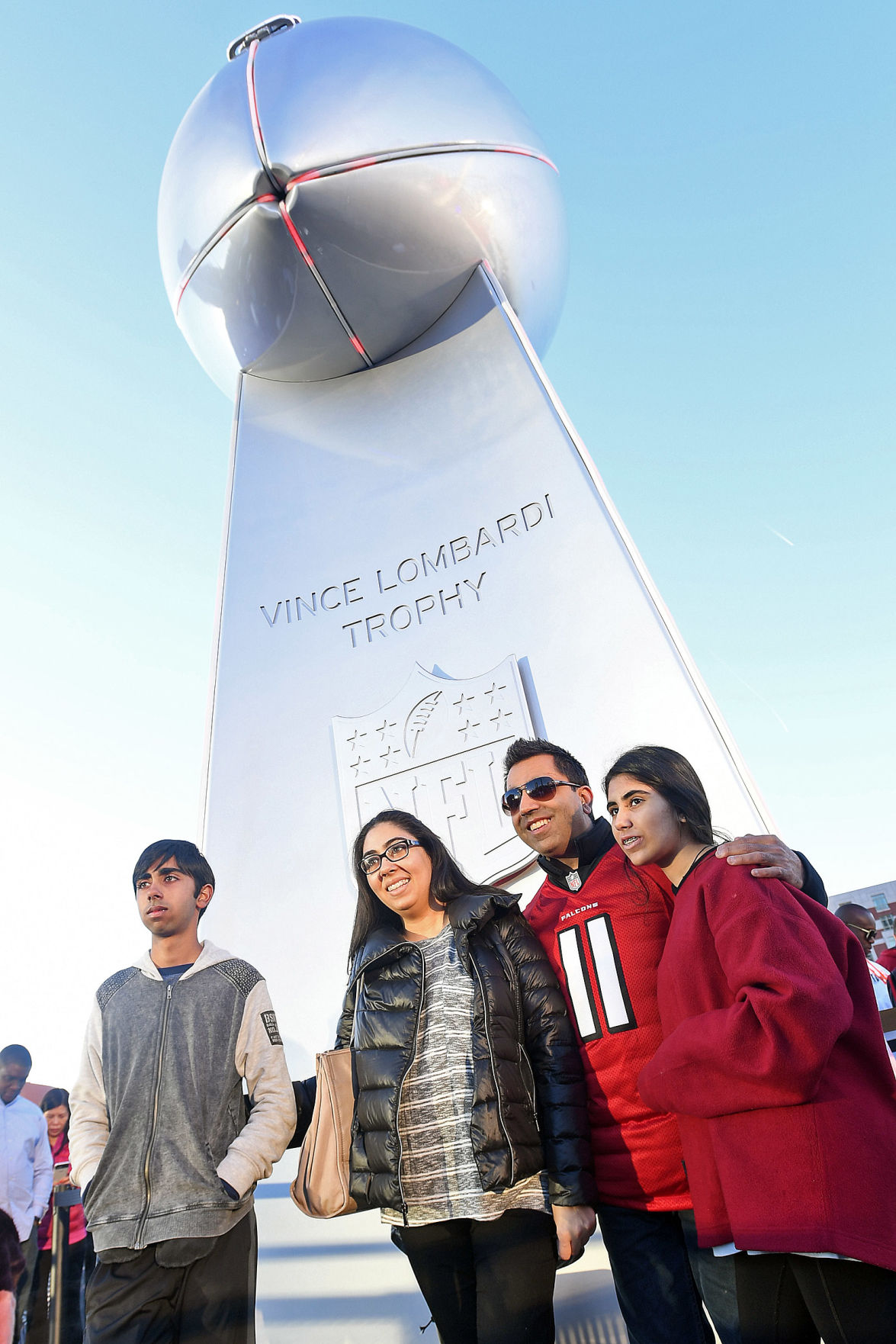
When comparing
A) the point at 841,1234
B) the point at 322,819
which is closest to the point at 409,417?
the point at 322,819

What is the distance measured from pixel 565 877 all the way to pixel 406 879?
353mm

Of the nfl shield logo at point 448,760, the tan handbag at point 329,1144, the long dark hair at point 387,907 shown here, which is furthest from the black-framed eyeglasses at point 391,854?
the nfl shield logo at point 448,760

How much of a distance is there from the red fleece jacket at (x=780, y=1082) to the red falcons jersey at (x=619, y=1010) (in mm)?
184

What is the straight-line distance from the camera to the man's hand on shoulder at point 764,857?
5.29 feet

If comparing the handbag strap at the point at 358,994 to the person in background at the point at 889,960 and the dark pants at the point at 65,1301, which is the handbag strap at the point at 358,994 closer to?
the dark pants at the point at 65,1301

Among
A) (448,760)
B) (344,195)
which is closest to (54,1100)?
(448,760)

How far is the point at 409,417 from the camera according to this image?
400cm

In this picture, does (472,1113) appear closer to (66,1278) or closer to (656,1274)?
(656,1274)

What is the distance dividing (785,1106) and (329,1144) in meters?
0.87

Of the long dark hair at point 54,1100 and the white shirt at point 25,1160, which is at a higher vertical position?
the long dark hair at point 54,1100

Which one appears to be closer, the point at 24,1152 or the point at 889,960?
the point at 24,1152

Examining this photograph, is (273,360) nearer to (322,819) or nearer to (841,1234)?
(322,819)

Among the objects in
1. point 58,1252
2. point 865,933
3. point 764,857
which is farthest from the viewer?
point 865,933

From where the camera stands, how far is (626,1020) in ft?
6.06
